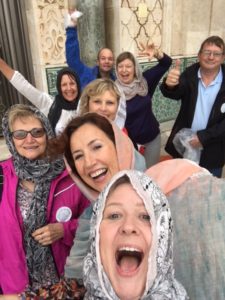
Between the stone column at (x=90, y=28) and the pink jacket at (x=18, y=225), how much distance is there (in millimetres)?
2701

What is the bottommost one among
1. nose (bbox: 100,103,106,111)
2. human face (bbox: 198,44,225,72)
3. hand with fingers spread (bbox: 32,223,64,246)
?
hand with fingers spread (bbox: 32,223,64,246)

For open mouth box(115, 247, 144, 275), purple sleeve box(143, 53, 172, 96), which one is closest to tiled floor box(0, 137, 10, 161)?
purple sleeve box(143, 53, 172, 96)

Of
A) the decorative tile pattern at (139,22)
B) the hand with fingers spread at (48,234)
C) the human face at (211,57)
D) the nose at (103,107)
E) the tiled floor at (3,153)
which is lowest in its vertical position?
the tiled floor at (3,153)

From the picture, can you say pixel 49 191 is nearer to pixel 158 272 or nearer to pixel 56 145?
pixel 56 145

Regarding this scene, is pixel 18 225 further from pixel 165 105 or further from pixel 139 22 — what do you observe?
pixel 165 105

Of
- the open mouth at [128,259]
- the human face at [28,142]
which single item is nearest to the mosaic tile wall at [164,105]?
the human face at [28,142]

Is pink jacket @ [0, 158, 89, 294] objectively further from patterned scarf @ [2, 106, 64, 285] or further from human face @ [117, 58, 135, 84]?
human face @ [117, 58, 135, 84]

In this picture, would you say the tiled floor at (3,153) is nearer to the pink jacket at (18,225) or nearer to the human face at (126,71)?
the human face at (126,71)

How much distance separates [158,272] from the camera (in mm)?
747

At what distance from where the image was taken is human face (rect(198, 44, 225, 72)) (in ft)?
6.85

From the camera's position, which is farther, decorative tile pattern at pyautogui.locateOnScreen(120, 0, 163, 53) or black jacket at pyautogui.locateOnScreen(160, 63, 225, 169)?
decorative tile pattern at pyautogui.locateOnScreen(120, 0, 163, 53)

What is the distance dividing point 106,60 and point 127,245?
2.22 meters

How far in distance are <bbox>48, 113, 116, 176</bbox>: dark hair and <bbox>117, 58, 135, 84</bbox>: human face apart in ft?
4.24

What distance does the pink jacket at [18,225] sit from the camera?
1.35 metres
